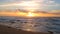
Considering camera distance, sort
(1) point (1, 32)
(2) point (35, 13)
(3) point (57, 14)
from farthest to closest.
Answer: (2) point (35, 13) → (3) point (57, 14) → (1) point (1, 32)

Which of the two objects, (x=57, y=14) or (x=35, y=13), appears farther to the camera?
(x=35, y=13)

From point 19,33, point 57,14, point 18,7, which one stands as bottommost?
point 19,33

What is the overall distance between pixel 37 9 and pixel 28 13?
96 cm

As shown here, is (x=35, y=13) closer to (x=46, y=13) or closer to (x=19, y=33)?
(x=46, y=13)

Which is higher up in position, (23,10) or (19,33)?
(23,10)

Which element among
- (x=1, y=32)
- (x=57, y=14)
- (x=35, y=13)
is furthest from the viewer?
(x=35, y=13)

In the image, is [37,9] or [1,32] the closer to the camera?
[1,32]

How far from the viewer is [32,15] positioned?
17.2 meters

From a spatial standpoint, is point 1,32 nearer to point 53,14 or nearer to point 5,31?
point 5,31

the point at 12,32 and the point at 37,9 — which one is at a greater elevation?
the point at 37,9

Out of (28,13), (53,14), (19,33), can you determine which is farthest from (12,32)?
(53,14)

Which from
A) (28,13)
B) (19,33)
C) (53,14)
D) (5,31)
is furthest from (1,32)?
(53,14)

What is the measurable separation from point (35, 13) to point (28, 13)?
4.29 ft

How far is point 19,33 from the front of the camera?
6.04 meters
